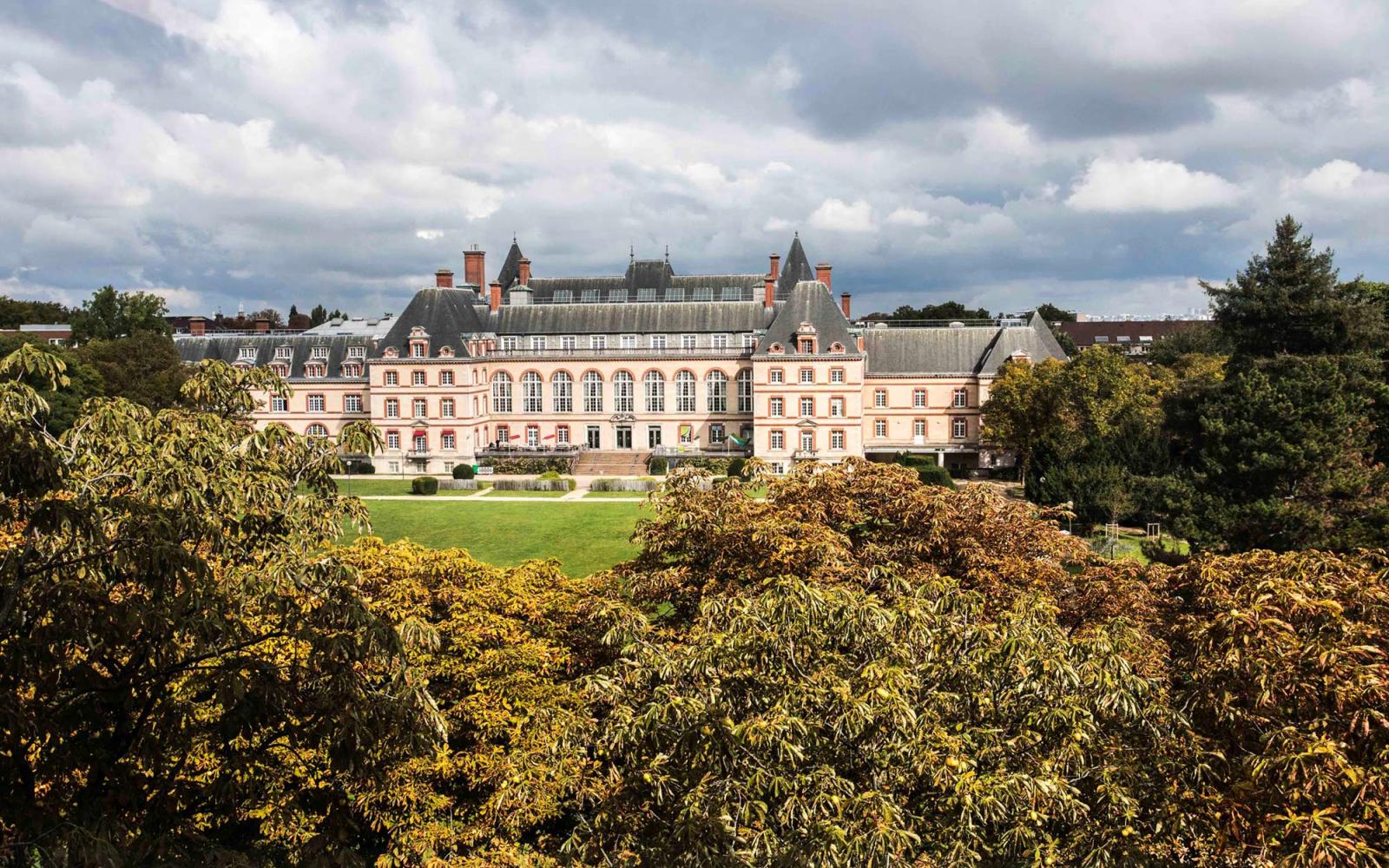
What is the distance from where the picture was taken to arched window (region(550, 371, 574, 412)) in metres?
61.4

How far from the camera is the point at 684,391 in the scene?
2388 inches

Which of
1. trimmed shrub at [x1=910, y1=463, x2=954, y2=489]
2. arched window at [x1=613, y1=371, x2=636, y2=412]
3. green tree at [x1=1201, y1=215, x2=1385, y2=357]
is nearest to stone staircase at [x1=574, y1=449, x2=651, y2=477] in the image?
arched window at [x1=613, y1=371, x2=636, y2=412]

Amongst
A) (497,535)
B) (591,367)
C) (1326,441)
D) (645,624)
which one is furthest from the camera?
(591,367)

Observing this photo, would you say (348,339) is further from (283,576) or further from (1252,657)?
(1252,657)

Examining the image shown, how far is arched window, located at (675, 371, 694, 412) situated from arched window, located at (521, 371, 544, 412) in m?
9.62

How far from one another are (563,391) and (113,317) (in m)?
41.4

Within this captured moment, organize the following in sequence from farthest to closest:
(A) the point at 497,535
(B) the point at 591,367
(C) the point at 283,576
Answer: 1. (B) the point at 591,367
2. (A) the point at 497,535
3. (C) the point at 283,576

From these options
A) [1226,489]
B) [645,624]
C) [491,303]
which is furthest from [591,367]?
[645,624]

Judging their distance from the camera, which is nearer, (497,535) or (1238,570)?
(1238,570)

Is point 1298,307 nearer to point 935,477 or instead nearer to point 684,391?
point 935,477

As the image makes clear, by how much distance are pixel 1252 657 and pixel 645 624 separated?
7477 mm

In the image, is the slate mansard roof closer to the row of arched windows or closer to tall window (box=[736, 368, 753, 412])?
tall window (box=[736, 368, 753, 412])

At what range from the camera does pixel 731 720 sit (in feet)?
27.9

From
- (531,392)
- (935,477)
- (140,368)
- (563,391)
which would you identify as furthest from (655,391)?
(140,368)
